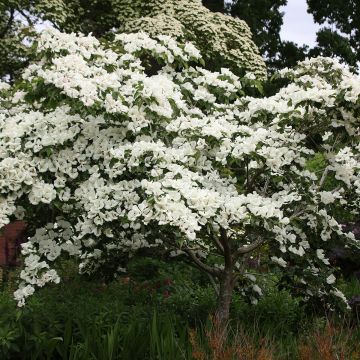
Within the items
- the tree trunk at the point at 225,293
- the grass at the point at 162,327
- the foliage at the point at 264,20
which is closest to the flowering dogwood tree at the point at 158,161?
the tree trunk at the point at 225,293

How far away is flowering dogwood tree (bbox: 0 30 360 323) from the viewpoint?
15.0ft

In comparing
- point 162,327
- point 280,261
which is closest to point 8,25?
point 280,261

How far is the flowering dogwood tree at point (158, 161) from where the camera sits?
4.57m

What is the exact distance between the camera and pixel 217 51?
1630 centimetres

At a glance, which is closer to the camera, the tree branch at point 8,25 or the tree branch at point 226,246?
the tree branch at point 226,246

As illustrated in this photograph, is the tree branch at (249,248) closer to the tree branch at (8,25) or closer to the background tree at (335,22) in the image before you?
the tree branch at (8,25)

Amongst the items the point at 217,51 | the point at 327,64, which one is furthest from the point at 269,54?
the point at 327,64

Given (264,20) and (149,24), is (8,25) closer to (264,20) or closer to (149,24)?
(149,24)

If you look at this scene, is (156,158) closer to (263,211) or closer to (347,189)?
(263,211)

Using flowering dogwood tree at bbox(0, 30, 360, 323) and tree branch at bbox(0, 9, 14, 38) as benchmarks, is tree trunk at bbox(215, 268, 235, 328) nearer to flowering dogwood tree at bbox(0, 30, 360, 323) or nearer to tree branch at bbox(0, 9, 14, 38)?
flowering dogwood tree at bbox(0, 30, 360, 323)

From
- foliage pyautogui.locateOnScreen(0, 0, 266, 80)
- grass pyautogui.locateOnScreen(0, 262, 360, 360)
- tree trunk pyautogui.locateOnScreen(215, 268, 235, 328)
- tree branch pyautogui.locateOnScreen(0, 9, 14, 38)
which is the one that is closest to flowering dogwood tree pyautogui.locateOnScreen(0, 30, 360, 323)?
tree trunk pyautogui.locateOnScreen(215, 268, 235, 328)

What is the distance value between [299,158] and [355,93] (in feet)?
2.35

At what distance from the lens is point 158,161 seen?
460 cm

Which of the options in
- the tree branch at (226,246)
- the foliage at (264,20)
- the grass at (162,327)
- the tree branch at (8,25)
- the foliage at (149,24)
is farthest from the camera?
the foliage at (264,20)
